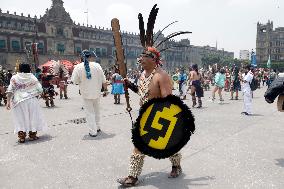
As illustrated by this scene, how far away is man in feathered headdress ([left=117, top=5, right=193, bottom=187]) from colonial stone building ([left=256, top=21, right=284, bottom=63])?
10485cm

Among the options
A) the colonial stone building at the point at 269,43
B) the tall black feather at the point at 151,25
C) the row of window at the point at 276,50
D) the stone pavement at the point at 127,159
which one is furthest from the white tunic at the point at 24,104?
the row of window at the point at 276,50

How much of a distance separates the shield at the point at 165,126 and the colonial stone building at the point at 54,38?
4538cm

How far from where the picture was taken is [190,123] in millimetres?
3389

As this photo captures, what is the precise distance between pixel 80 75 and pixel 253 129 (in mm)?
4177

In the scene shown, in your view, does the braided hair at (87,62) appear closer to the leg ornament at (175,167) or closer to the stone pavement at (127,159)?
the stone pavement at (127,159)

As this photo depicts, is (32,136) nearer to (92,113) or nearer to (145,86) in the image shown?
(92,113)

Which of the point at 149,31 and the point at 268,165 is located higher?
the point at 149,31

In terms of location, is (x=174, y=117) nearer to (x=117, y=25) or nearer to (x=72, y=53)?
(x=117, y=25)

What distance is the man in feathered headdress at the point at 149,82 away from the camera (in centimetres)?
361

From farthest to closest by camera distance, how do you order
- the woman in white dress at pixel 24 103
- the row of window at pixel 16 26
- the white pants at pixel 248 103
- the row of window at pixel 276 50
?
the row of window at pixel 276 50 < the row of window at pixel 16 26 < the white pants at pixel 248 103 < the woman in white dress at pixel 24 103

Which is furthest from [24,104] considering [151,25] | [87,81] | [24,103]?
[151,25]

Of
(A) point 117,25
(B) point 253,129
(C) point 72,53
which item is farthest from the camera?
(C) point 72,53

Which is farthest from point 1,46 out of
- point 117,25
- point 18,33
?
point 117,25

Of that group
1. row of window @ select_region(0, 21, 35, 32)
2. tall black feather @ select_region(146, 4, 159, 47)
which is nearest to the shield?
tall black feather @ select_region(146, 4, 159, 47)
